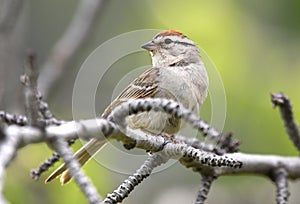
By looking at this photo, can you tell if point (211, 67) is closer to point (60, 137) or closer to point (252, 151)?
point (252, 151)

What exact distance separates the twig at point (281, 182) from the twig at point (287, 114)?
17 cm

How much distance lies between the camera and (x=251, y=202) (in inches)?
199

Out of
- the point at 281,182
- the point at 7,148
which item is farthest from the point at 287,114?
the point at 7,148

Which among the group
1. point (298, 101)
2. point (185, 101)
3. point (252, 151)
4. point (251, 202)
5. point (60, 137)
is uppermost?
point (60, 137)

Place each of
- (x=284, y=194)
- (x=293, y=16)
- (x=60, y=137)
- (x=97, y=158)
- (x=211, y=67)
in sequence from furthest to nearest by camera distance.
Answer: (x=293, y=16) < (x=211, y=67) < (x=97, y=158) < (x=284, y=194) < (x=60, y=137)

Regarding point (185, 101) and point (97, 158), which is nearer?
point (185, 101)

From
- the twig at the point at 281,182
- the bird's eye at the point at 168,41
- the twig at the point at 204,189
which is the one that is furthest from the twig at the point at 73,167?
the bird's eye at the point at 168,41

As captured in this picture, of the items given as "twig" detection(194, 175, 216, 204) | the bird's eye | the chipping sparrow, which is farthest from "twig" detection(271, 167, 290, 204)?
the bird's eye

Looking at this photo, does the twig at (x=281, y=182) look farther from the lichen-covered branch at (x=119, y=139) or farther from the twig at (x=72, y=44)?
the twig at (x=72, y=44)

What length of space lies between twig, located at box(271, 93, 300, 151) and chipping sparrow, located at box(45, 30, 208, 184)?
21.6 inches

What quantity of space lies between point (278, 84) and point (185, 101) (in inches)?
51.0

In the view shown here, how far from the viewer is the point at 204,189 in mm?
3154

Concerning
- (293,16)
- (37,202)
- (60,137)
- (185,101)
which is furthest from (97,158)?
(60,137)

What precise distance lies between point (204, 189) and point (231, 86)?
195 centimetres
